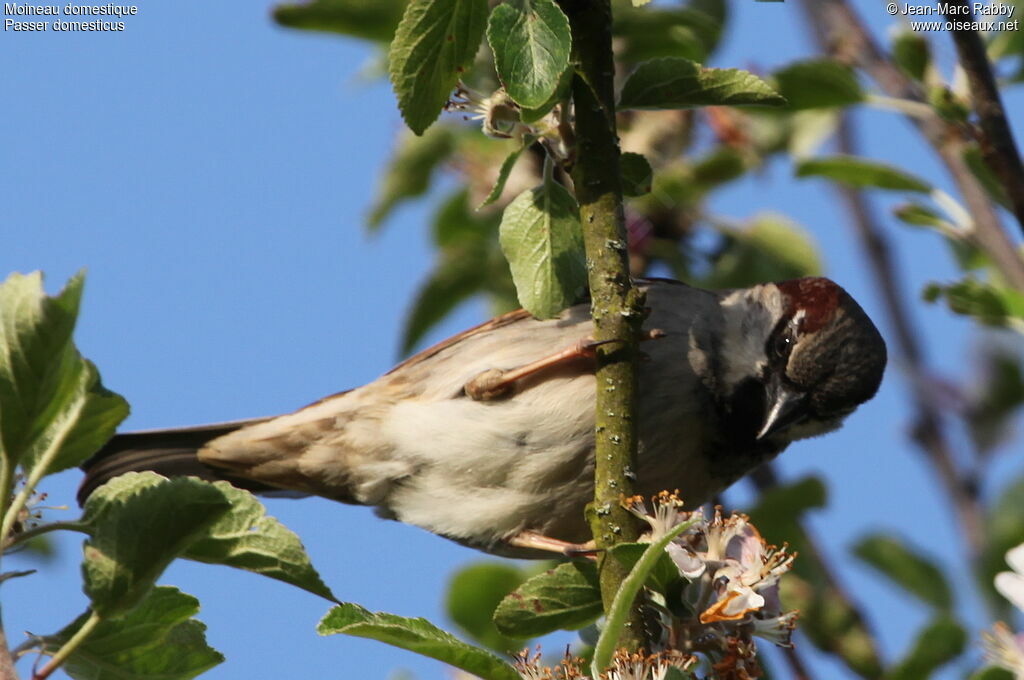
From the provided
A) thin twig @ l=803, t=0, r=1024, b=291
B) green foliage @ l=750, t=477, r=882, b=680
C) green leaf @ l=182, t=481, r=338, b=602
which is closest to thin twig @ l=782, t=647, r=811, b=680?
green foliage @ l=750, t=477, r=882, b=680

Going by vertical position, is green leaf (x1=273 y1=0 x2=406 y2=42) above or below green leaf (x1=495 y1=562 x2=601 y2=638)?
above

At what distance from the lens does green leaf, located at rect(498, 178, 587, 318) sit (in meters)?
3.44

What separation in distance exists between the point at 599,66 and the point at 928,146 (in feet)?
7.54

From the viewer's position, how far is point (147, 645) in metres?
2.72

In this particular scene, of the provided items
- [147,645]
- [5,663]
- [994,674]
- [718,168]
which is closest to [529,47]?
[147,645]

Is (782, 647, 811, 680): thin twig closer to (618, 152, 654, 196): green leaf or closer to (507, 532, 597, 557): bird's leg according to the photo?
(507, 532, 597, 557): bird's leg

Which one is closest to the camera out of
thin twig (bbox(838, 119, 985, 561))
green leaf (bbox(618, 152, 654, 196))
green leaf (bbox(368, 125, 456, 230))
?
green leaf (bbox(618, 152, 654, 196))

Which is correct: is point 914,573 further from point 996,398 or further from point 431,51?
point 431,51

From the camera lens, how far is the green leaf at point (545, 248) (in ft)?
11.3

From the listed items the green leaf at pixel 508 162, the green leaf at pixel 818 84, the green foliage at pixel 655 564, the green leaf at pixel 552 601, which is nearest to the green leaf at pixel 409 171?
the green leaf at pixel 818 84

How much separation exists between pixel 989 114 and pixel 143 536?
270 cm

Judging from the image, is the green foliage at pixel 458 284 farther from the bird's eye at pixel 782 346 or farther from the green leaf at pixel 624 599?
the green leaf at pixel 624 599

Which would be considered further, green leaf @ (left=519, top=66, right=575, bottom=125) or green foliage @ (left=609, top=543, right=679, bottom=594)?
green leaf @ (left=519, top=66, right=575, bottom=125)

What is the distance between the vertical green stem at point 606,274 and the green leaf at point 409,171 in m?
3.19
